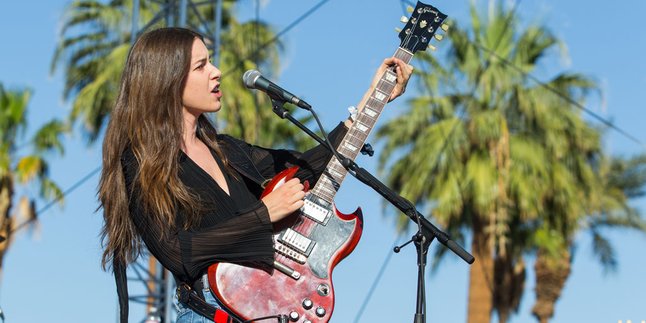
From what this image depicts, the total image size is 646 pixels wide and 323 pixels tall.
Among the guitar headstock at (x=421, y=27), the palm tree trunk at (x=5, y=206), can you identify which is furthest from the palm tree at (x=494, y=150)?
the guitar headstock at (x=421, y=27)

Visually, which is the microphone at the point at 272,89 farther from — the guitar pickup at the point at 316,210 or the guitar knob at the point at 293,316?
the guitar knob at the point at 293,316

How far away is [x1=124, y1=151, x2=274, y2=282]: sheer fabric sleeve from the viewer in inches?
145

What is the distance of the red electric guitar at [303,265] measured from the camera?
149 inches

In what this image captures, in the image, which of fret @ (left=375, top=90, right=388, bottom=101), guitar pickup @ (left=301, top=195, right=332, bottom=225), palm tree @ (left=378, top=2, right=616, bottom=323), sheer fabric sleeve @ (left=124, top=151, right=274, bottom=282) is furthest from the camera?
palm tree @ (left=378, top=2, right=616, bottom=323)

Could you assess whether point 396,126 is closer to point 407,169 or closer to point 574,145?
point 407,169

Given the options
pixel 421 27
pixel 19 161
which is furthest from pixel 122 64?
pixel 421 27

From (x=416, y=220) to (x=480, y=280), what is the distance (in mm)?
14632

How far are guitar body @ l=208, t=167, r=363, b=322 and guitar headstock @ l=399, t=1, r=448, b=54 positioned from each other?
29.1 inches

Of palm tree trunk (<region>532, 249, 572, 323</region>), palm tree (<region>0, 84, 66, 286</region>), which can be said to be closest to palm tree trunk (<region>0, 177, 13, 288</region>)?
palm tree (<region>0, 84, 66, 286</region>)

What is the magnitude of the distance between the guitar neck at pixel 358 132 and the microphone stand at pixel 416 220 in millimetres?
84

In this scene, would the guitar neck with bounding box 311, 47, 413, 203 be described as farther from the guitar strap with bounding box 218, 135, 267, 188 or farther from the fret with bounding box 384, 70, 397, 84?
the guitar strap with bounding box 218, 135, 267, 188

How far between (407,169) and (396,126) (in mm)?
715

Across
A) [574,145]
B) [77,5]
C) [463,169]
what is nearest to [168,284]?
[463,169]

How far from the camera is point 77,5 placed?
20.6 m
